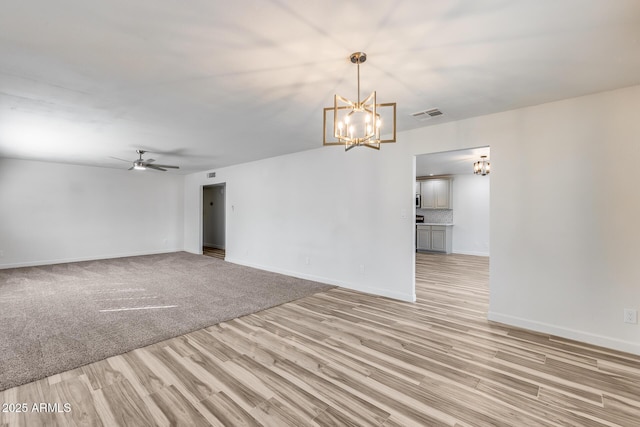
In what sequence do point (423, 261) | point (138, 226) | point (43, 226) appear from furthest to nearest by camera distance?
1. point (138, 226)
2. point (423, 261)
3. point (43, 226)

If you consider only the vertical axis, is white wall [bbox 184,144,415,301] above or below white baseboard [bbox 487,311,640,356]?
above

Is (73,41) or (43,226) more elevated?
(73,41)

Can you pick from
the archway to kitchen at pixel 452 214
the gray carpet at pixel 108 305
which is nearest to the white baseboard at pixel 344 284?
the gray carpet at pixel 108 305

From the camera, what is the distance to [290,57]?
86.2 inches

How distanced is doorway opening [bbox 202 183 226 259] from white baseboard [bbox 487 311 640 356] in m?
8.86

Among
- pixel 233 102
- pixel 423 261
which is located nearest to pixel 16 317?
pixel 233 102

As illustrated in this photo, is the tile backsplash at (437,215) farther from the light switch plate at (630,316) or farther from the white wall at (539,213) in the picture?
the light switch plate at (630,316)

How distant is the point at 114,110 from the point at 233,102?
1.51m

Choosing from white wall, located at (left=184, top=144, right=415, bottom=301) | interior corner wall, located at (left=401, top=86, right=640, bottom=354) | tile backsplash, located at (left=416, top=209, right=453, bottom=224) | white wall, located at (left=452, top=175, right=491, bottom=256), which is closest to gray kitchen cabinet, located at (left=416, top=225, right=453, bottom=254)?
white wall, located at (left=452, top=175, right=491, bottom=256)

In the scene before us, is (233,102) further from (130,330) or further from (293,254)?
(293,254)

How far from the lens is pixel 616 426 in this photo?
5.69 ft

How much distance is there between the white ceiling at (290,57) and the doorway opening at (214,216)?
6.43 meters

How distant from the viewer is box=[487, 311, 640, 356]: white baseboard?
268 centimetres

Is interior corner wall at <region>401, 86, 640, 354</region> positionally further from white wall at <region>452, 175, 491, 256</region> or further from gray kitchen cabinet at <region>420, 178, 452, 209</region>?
gray kitchen cabinet at <region>420, 178, 452, 209</region>
